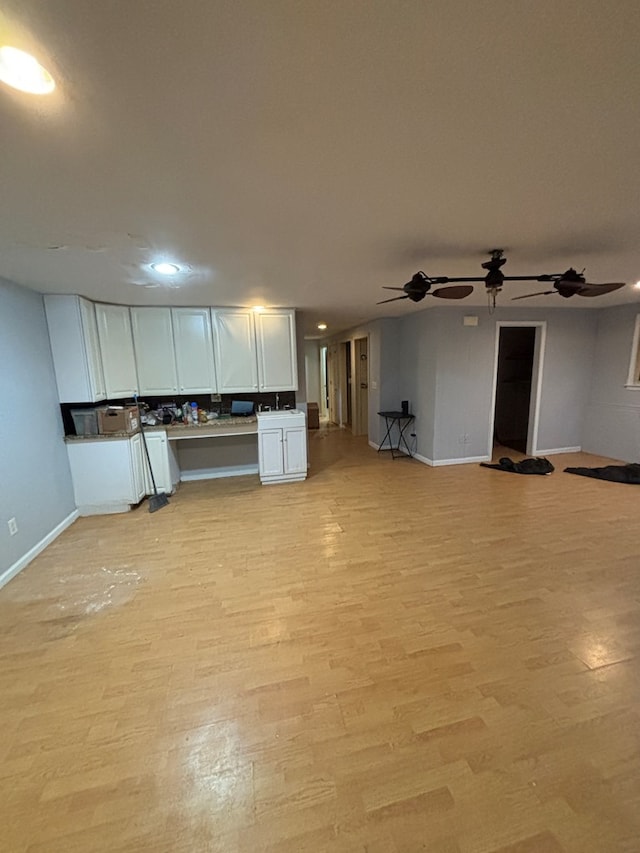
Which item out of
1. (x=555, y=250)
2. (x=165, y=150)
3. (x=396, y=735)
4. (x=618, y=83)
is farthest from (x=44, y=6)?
(x=555, y=250)

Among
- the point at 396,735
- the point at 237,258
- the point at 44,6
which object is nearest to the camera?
the point at 44,6

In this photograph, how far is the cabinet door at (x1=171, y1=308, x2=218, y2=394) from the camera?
4.22 metres

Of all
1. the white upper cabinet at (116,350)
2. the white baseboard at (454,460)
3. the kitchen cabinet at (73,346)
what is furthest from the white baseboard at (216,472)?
the white baseboard at (454,460)

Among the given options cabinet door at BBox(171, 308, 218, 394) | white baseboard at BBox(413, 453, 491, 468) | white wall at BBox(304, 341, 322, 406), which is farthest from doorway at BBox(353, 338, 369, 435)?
cabinet door at BBox(171, 308, 218, 394)

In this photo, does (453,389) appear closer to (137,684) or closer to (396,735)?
(396,735)

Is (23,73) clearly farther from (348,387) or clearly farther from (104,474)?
(348,387)

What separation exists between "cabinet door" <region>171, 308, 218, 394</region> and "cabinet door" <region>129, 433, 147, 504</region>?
2.85ft

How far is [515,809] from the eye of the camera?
119cm

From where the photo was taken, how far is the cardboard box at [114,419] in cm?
366

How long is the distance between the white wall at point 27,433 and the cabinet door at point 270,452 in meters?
2.05

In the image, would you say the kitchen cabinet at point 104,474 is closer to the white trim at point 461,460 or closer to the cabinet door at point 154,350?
the cabinet door at point 154,350

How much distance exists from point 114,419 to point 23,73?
3.24 metres

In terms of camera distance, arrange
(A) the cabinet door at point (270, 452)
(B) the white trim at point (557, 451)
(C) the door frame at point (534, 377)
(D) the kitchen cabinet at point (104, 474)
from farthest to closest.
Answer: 1. (B) the white trim at point (557, 451)
2. (C) the door frame at point (534, 377)
3. (A) the cabinet door at point (270, 452)
4. (D) the kitchen cabinet at point (104, 474)

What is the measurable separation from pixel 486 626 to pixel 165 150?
9.12 ft
